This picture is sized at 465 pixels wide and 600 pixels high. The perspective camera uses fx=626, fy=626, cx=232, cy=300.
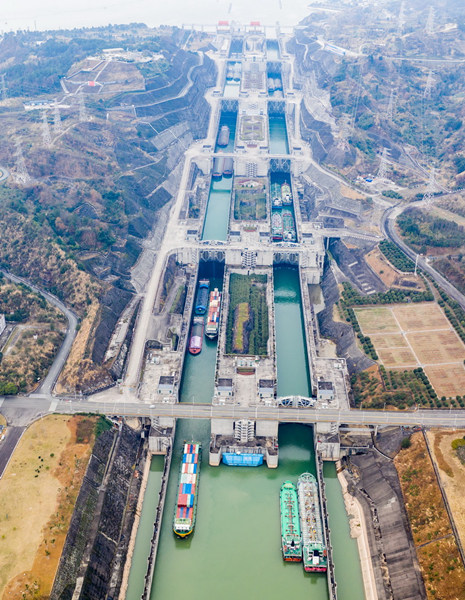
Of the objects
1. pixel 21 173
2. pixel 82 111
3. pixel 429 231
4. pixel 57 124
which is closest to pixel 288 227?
pixel 429 231

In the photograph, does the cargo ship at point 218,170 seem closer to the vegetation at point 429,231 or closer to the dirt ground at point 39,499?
the vegetation at point 429,231

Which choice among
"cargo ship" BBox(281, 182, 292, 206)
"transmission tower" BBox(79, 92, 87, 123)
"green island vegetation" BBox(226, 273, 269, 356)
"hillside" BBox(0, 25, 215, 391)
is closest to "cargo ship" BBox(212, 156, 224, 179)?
"hillside" BBox(0, 25, 215, 391)

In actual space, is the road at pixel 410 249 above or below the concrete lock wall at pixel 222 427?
above

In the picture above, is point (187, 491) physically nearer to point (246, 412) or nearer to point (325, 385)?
point (246, 412)

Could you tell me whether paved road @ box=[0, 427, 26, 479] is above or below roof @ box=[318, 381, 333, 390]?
below

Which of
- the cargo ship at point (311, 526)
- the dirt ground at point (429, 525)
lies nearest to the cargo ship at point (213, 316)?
the cargo ship at point (311, 526)

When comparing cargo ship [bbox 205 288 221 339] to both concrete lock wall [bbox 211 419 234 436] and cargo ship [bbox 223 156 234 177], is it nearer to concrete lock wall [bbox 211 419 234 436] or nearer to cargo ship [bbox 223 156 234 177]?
concrete lock wall [bbox 211 419 234 436]

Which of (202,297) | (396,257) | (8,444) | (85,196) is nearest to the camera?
(8,444)
